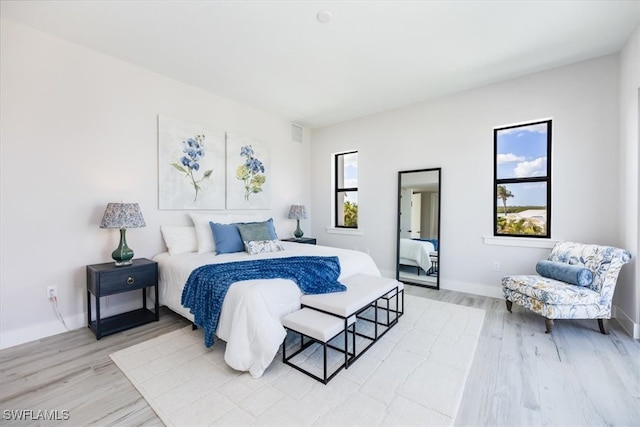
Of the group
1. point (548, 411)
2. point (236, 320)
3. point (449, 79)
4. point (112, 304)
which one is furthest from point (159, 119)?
point (548, 411)

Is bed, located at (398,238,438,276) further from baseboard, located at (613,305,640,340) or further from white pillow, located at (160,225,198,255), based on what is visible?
white pillow, located at (160,225,198,255)

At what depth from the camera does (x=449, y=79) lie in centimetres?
331

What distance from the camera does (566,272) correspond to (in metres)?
2.57

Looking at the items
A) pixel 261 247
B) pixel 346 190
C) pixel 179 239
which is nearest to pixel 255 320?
pixel 261 247

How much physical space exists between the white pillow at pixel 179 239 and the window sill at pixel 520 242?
368cm

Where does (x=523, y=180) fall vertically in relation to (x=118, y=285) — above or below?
above

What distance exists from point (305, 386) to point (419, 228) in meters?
2.94

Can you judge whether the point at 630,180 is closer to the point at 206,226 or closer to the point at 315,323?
the point at 315,323

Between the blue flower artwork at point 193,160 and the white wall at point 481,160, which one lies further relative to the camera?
the blue flower artwork at point 193,160

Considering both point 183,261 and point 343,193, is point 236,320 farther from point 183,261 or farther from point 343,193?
point 343,193

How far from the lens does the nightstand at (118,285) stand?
Result: 7.90 ft

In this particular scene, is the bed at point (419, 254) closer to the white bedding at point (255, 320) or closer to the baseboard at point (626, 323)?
the baseboard at point (626, 323)

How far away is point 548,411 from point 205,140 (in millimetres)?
4084

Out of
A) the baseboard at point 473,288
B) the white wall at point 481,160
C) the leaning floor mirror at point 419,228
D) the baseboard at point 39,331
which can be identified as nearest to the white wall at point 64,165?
the baseboard at point 39,331
